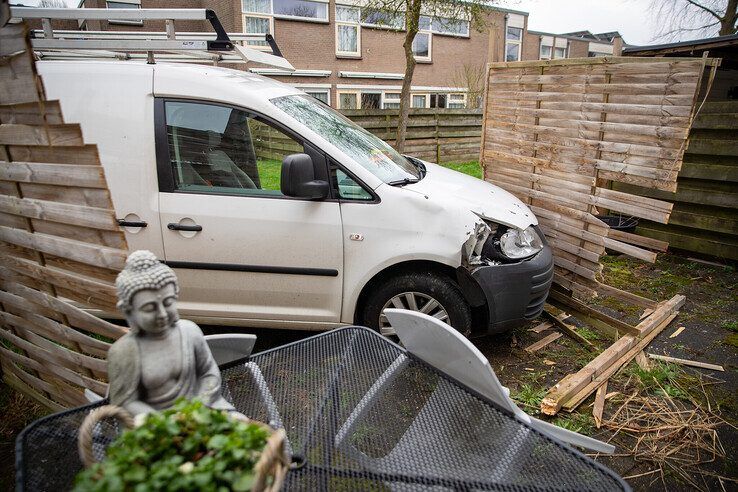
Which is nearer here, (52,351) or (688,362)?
(52,351)

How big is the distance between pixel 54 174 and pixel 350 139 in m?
2.01

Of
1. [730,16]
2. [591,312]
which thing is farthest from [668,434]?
[730,16]

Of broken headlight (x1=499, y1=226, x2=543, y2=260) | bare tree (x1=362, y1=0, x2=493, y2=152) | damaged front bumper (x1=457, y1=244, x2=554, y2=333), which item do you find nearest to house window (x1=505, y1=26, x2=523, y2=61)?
bare tree (x1=362, y1=0, x2=493, y2=152)

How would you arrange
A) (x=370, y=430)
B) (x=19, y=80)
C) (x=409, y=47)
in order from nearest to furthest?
(x=370, y=430), (x=19, y=80), (x=409, y=47)

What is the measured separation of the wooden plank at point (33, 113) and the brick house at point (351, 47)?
472 inches

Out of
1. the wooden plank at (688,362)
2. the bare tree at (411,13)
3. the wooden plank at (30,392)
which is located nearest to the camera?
the wooden plank at (30,392)

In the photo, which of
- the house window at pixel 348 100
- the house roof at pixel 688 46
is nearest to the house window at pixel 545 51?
the house window at pixel 348 100

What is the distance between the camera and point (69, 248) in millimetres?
2254

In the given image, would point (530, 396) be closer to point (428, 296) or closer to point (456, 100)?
point (428, 296)

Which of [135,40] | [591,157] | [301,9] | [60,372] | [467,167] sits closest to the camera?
[60,372]

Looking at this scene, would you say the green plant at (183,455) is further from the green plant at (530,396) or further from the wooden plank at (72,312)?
the green plant at (530,396)

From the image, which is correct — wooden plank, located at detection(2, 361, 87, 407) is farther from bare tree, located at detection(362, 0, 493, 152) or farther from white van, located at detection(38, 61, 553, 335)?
bare tree, located at detection(362, 0, 493, 152)

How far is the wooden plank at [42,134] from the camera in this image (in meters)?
2.07

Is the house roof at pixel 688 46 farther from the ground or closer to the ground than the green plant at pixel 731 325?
farther from the ground
